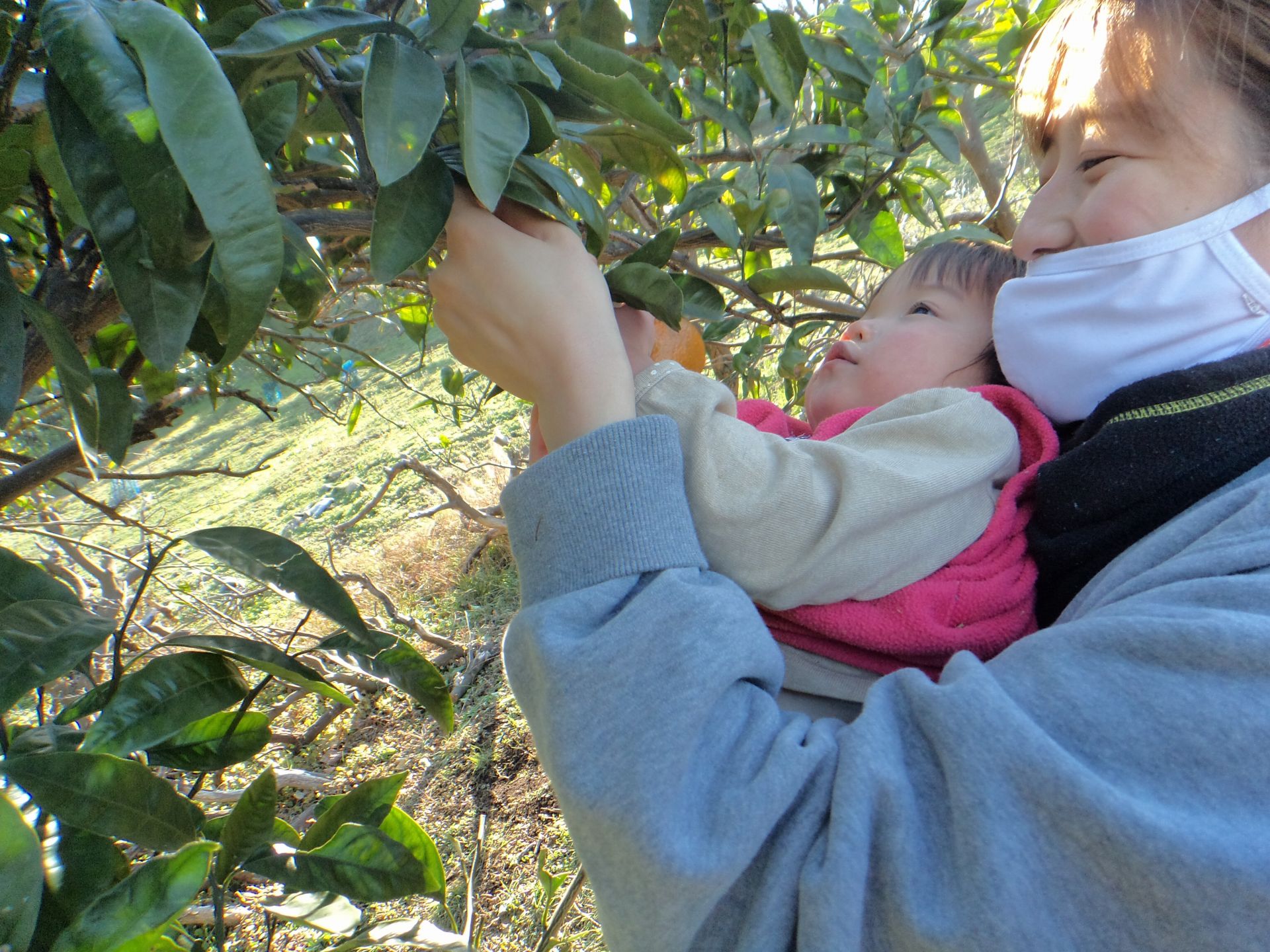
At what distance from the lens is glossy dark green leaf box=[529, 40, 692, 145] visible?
54 centimetres

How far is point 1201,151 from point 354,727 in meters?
2.52

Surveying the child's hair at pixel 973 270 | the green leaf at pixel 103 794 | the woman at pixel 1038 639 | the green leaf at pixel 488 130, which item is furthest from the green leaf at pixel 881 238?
the green leaf at pixel 103 794

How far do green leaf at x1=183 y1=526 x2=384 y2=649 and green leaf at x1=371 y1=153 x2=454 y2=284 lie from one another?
0.21 meters

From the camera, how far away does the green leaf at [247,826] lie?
23.6 inches

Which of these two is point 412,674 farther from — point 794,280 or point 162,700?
point 794,280

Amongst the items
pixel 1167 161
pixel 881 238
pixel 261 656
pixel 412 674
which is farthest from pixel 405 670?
pixel 881 238

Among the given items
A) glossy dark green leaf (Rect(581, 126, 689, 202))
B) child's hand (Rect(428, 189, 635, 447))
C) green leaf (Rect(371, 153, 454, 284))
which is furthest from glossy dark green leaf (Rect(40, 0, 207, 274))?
glossy dark green leaf (Rect(581, 126, 689, 202))

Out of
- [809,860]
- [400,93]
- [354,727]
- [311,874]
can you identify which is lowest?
[354,727]

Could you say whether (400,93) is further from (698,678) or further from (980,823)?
(980,823)

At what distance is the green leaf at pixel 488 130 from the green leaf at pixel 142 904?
1.22ft

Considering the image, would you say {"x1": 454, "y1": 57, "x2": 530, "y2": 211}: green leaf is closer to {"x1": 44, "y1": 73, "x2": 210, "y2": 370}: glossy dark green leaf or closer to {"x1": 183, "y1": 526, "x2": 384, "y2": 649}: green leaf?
{"x1": 44, "y1": 73, "x2": 210, "y2": 370}: glossy dark green leaf

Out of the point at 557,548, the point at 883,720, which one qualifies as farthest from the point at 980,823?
the point at 557,548

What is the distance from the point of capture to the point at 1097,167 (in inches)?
25.8

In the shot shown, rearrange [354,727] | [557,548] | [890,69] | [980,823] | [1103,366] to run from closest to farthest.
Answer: [980,823]
[557,548]
[1103,366]
[890,69]
[354,727]
